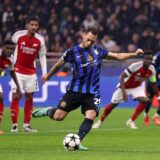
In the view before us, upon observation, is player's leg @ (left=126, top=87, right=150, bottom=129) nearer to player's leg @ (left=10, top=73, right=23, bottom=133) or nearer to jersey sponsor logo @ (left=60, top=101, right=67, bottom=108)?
player's leg @ (left=10, top=73, right=23, bottom=133)

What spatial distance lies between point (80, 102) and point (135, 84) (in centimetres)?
529

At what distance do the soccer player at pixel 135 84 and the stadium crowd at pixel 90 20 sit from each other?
7717 millimetres

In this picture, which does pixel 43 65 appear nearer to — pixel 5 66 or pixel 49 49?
pixel 5 66

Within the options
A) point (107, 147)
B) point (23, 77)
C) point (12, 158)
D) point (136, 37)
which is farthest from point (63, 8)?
point (12, 158)

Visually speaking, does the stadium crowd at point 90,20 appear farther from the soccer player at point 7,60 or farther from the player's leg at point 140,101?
the soccer player at point 7,60

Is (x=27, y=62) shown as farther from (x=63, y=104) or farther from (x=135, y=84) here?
(x=63, y=104)

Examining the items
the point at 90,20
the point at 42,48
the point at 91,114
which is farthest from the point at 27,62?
the point at 90,20

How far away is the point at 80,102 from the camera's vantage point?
1230 cm

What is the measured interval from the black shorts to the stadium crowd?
12.9m

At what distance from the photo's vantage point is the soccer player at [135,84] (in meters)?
16.9

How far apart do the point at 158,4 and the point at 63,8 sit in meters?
3.36

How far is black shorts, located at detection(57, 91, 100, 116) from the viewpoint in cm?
1209

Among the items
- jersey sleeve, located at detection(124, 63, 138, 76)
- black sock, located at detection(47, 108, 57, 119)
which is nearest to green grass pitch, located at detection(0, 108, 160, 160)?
black sock, located at detection(47, 108, 57, 119)

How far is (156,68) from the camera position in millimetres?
18188
